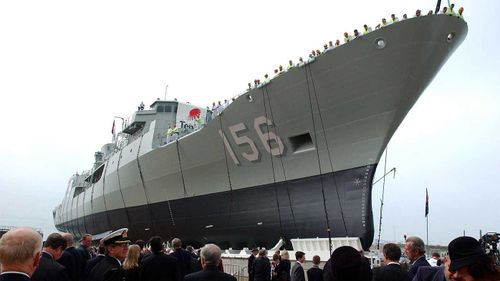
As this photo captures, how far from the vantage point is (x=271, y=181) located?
1527cm

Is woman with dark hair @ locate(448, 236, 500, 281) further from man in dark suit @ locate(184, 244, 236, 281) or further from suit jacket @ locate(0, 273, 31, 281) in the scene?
suit jacket @ locate(0, 273, 31, 281)

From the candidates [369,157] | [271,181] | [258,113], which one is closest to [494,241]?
[369,157]

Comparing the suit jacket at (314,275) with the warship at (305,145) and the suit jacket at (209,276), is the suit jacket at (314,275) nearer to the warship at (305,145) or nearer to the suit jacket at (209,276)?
the suit jacket at (209,276)

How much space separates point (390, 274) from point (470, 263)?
1.75m

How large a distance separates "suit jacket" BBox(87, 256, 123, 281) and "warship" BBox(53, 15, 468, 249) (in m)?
10.4

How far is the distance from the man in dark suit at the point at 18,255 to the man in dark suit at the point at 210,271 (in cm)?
121

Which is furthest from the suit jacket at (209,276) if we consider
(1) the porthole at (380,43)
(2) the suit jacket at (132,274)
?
(1) the porthole at (380,43)

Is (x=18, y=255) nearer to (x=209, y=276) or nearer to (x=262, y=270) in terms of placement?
(x=209, y=276)

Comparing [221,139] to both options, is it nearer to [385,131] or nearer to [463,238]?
[385,131]

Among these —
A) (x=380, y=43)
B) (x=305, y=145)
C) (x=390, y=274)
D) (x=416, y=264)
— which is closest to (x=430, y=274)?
(x=390, y=274)

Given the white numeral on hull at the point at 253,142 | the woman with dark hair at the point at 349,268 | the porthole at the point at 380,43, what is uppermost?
the porthole at the point at 380,43

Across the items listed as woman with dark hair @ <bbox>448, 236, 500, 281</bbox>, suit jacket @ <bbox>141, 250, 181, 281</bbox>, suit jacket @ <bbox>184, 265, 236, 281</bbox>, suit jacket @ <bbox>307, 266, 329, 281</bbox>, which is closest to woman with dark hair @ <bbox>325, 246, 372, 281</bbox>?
woman with dark hair @ <bbox>448, 236, 500, 281</bbox>

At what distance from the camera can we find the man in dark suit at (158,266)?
4.11m

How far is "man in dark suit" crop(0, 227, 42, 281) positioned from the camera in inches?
80.3
